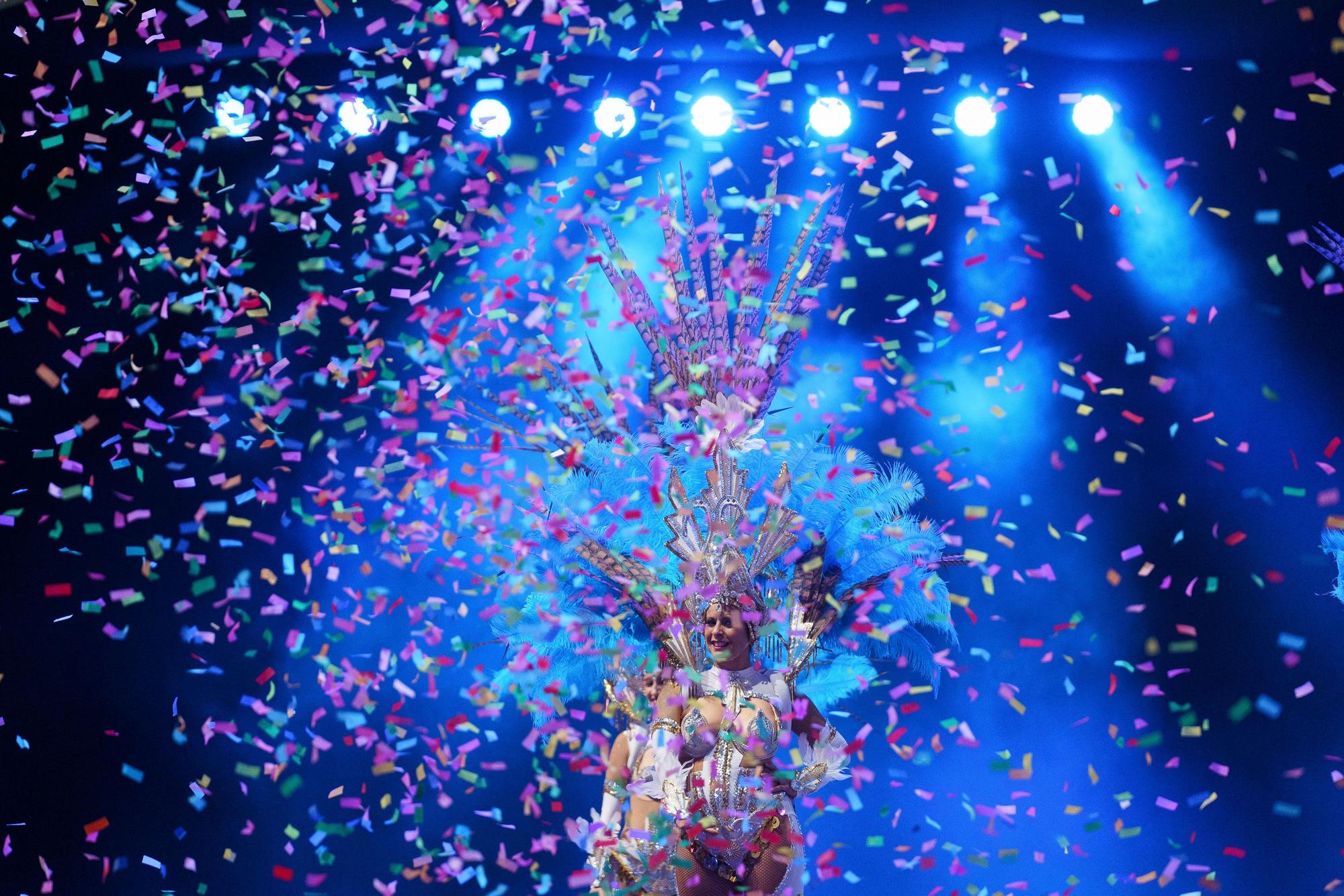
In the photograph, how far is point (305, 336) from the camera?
5.47 meters

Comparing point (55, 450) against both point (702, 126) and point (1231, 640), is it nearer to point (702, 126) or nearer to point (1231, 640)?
point (702, 126)

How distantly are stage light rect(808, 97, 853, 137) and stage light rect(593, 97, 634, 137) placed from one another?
0.88m

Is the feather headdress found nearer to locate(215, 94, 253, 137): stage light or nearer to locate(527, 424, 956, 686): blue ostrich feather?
locate(527, 424, 956, 686): blue ostrich feather

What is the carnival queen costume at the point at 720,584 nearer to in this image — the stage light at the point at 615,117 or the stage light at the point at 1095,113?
the stage light at the point at 615,117

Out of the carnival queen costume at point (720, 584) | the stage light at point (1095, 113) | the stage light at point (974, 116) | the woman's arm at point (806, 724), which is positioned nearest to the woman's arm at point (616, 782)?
the carnival queen costume at point (720, 584)

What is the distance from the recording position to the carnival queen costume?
3.63 metres

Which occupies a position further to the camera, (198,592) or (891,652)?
(198,592)

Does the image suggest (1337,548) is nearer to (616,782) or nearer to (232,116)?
(616,782)

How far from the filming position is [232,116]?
536cm

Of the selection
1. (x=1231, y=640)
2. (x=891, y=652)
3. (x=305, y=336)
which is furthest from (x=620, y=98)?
(x=1231, y=640)

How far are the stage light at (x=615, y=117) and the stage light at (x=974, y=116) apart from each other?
1.59 m

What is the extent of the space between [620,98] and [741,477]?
7.96ft

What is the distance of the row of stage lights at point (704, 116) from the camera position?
211 inches

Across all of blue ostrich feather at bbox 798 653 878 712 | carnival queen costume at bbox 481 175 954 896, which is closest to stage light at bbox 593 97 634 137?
carnival queen costume at bbox 481 175 954 896
